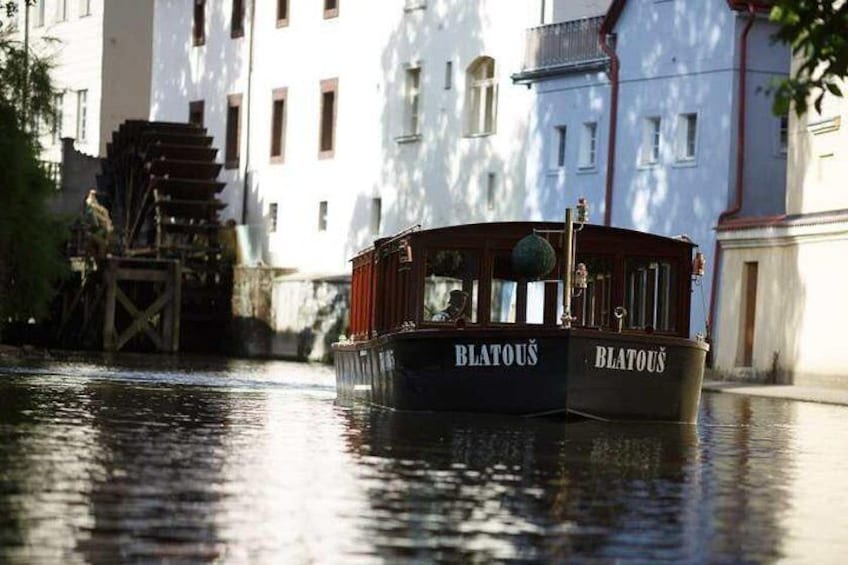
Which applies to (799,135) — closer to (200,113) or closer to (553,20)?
(553,20)

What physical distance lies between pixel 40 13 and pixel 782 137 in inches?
1551

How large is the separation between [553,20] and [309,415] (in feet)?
87.9

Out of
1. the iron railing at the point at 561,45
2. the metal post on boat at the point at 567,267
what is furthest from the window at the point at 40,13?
the metal post on boat at the point at 567,267

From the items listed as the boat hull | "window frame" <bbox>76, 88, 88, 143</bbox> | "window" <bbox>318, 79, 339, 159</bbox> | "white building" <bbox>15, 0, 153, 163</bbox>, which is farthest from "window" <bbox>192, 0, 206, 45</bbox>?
the boat hull

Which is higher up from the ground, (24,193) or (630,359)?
(24,193)

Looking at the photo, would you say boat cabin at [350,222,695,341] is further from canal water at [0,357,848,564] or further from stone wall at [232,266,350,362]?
stone wall at [232,266,350,362]

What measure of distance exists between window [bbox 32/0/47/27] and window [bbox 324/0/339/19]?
68.6ft

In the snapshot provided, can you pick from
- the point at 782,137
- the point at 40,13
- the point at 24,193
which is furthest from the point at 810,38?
the point at 40,13

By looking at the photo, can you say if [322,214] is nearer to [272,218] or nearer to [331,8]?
[272,218]

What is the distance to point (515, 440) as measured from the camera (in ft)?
76.2

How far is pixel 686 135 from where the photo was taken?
48.8 m

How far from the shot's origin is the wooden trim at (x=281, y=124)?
213ft

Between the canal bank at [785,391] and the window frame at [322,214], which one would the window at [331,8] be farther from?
the canal bank at [785,391]

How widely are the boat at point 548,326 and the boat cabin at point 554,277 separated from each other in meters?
0.01
